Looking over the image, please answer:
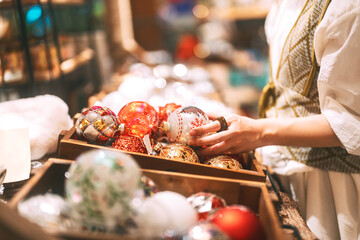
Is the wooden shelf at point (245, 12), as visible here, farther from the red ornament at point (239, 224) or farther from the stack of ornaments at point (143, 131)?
the red ornament at point (239, 224)

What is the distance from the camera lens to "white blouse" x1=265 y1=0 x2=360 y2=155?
2.67ft

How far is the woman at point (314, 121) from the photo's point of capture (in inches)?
33.5

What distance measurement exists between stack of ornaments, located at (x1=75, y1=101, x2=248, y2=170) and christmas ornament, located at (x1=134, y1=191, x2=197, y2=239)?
0.25 metres

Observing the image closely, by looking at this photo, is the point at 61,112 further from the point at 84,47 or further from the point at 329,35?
the point at 84,47

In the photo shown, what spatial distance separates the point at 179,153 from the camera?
0.84m

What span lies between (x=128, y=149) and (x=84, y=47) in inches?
Answer: 110

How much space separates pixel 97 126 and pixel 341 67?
0.71 metres

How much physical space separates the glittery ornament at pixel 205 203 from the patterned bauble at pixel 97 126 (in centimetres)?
33

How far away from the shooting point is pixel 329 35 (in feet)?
2.77

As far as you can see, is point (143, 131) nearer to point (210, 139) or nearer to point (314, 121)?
point (210, 139)

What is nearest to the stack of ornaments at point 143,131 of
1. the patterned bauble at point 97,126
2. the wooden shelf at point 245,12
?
the patterned bauble at point 97,126

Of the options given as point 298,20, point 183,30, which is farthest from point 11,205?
point 183,30

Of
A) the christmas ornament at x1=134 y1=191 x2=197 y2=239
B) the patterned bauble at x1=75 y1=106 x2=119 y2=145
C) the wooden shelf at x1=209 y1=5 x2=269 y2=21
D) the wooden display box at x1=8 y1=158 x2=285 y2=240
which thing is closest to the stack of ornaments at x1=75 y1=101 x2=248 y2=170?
the patterned bauble at x1=75 y1=106 x2=119 y2=145

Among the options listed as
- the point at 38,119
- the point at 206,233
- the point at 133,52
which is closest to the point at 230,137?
the point at 206,233
